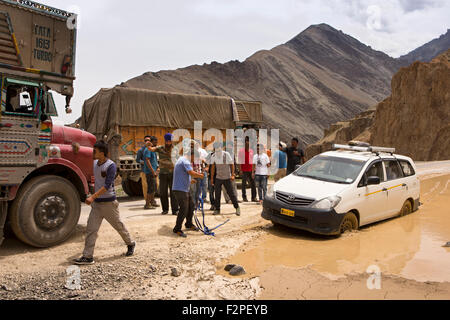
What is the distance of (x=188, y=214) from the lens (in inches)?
301

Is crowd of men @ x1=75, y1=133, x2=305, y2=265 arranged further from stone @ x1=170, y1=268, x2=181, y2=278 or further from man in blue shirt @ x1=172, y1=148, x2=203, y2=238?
stone @ x1=170, y1=268, x2=181, y2=278

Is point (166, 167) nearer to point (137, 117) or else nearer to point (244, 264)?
point (244, 264)

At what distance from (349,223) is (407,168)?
2.97 metres

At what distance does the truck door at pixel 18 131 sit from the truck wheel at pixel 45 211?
0.29 m

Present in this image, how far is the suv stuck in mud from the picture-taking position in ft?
22.4

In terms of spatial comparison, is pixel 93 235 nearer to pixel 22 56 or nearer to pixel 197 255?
pixel 197 255

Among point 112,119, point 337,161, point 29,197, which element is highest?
point 112,119

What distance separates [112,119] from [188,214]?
22.4ft

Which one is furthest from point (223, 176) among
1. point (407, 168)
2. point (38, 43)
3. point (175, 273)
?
point (38, 43)

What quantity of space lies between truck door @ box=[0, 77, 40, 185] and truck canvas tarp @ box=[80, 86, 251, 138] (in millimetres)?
6768

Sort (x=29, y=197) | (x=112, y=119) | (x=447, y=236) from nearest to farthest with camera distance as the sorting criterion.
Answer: (x=29, y=197) < (x=447, y=236) < (x=112, y=119)

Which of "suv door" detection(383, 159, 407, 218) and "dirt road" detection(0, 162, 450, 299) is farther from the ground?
"suv door" detection(383, 159, 407, 218)

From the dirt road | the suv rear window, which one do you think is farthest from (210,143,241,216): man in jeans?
the suv rear window
